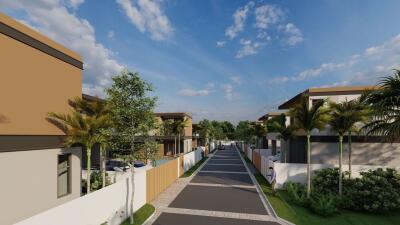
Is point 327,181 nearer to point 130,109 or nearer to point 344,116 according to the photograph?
point 344,116

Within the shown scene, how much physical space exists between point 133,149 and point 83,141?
7.74ft

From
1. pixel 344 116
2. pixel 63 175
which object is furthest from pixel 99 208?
pixel 344 116

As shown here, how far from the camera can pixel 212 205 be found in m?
14.4

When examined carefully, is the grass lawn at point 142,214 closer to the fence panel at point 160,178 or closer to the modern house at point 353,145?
the fence panel at point 160,178

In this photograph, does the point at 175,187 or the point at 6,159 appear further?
the point at 175,187

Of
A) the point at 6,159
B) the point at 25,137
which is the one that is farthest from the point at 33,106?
the point at 6,159

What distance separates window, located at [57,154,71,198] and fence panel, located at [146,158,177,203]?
13.4ft

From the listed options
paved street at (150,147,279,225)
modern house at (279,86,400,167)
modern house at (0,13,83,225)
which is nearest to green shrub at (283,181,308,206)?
paved street at (150,147,279,225)

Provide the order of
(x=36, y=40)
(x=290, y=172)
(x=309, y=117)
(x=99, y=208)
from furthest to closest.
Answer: (x=290, y=172), (x=309, y=117), (x=36, y=40), (x=99, y=208)

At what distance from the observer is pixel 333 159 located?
19.0 metres

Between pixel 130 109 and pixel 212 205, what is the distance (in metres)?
7.26

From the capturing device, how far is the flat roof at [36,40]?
927cm

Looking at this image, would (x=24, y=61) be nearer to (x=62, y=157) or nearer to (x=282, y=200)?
(x=62, y=157)

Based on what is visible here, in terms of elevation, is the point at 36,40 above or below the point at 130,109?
above
